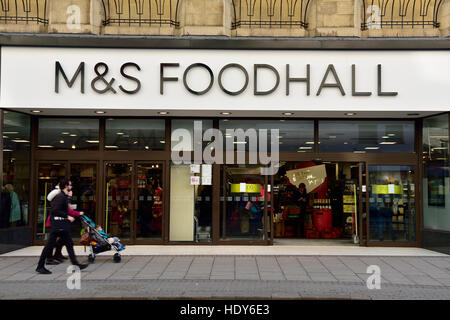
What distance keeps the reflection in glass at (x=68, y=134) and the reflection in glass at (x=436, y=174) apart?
9.17m

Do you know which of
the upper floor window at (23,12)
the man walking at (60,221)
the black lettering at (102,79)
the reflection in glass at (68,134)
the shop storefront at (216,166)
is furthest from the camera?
the reflection in glass at (68,134)

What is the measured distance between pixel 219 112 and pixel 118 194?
3669 millimetres

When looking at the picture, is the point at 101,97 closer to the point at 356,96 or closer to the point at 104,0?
the point at 104,0

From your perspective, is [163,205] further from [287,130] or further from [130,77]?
[287,130]

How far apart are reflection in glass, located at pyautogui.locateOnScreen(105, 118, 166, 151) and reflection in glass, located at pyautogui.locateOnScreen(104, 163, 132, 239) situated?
1.93 ft

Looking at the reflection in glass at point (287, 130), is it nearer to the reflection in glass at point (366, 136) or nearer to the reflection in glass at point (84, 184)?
the reflection in glass at point (366, 136)

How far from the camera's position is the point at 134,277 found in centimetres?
911

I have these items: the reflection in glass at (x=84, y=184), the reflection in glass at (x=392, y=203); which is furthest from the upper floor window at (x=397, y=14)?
the reflection in glass at (x=84, y=184)

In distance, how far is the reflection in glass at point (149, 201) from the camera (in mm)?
13227

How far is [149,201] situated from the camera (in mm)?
13281

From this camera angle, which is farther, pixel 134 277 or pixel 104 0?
pixel 104 0

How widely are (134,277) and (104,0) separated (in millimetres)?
7918
